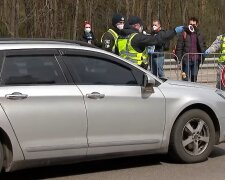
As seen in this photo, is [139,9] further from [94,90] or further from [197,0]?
[94,90]

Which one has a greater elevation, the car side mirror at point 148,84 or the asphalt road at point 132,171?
the car side mirror at point 148,84

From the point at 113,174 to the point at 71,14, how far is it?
1497 centimetres

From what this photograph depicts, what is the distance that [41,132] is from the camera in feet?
19.1

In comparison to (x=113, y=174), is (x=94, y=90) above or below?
above

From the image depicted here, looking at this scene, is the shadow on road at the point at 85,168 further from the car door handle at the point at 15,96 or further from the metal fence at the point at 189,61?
the metal fence at the point at 189,61

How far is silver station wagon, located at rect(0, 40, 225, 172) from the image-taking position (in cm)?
576

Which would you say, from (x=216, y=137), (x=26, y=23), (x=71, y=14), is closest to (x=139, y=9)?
(x=71, y=14)

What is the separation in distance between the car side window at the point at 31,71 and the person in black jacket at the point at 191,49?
638cm

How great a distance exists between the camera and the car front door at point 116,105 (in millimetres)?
6121

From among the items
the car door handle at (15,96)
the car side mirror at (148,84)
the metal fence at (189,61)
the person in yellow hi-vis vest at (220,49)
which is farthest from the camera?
the metal fence at (189,61)

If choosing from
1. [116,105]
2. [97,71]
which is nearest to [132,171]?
[116,105]

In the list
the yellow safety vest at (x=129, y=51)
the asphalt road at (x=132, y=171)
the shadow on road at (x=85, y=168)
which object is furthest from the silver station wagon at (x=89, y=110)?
the yellow safety vest at (x=129, y=51)

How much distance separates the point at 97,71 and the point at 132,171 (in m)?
1.22

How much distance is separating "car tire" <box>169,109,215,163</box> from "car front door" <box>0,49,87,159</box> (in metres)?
1.21
